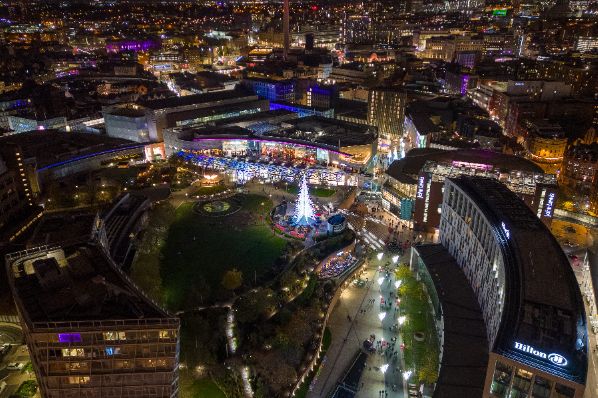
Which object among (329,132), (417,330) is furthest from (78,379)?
(329,132)

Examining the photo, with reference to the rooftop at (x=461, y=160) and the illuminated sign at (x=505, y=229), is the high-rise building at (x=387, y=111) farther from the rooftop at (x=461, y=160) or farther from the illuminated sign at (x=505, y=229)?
the illuminated sign at (x=505, y=229)

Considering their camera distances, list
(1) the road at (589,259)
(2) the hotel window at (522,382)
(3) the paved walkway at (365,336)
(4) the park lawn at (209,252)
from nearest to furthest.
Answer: (2) the hotel window at (522,382), (3) the paved walkway at (365,336), (1) the road at (589,259), (4) the park lawn at (209,252)

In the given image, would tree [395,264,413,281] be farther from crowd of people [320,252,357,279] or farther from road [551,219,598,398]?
road [551,219,598,398]

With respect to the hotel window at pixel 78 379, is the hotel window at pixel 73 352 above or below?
above

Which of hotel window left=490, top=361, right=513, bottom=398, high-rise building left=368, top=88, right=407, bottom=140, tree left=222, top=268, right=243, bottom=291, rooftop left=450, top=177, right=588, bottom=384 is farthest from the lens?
high-rise building left=368, top=88, right=407, bottom=140

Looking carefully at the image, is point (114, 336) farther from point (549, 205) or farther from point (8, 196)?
point (549, 205)

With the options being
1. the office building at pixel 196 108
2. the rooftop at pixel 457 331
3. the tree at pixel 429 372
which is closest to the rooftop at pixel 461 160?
the rooftop at pixel 457 331

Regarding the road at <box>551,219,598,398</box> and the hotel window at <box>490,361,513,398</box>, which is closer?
the hotel window at <box>490,361,513,398</box>

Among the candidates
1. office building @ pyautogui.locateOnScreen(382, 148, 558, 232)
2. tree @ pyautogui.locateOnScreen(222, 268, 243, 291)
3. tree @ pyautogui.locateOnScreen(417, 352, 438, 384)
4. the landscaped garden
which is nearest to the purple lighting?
tree @ pyautogui.locateOnScreen(222, 268, 243, 291)
